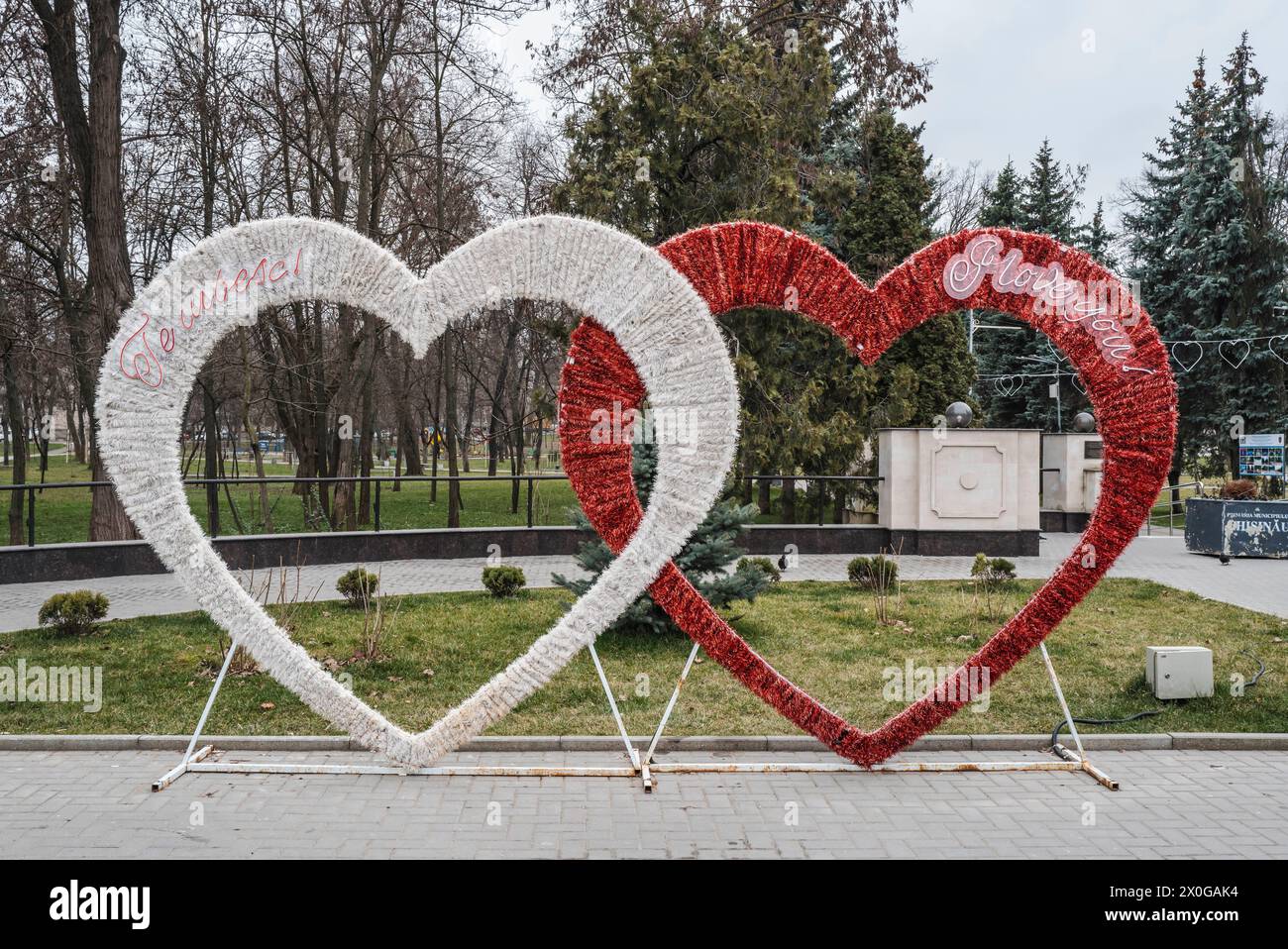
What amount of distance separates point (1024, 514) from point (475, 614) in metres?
11.0

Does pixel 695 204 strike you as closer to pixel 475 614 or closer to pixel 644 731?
pixel 475 614

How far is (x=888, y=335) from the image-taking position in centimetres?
609

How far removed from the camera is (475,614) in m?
12.0

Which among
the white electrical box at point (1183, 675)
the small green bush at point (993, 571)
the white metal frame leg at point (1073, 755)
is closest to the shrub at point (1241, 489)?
the small green bush at point (993, 571)

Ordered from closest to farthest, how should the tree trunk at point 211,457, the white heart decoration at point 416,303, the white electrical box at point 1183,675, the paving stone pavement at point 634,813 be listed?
the paving stone pavement at point 634,813 → the white heart decoration at point 416,303 → the white electrical box at point 1183,675 → the tree trunk at point 211,457

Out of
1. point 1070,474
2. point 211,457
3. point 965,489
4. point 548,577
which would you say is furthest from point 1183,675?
point 211,457

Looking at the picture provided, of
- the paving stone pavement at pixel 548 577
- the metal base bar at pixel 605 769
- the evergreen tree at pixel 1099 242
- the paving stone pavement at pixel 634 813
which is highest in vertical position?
the evergreen tree at pixel 1099 242

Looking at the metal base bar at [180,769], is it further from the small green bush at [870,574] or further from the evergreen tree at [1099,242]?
the evergreen tree at [1099,242]

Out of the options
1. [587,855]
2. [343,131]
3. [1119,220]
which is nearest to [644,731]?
[587,855]

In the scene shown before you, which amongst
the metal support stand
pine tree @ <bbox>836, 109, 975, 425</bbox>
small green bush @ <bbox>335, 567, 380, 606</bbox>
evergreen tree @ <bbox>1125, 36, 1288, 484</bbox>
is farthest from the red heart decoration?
evergreen tree @ <bbox>1125, 36, 1288, 484</bbox>

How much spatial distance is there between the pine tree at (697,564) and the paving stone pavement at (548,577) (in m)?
4.00

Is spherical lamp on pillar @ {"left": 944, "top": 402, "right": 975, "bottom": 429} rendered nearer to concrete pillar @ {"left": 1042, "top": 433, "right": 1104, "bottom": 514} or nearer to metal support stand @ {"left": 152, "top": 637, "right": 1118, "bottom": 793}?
concrete pillar @ {"left": 1042, "top": 433, "right": 1104, "bottom": 514}

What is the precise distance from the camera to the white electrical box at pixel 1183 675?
8.32 meters

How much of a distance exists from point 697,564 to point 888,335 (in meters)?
4.80
